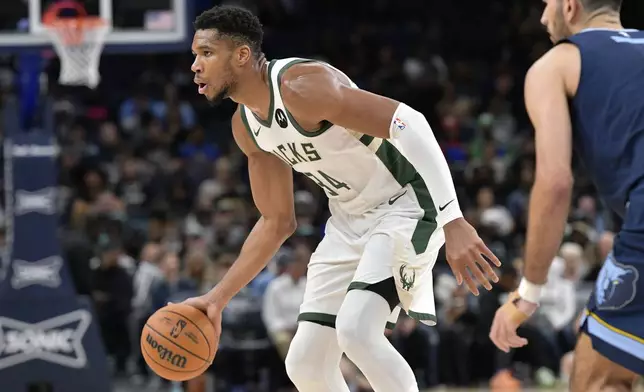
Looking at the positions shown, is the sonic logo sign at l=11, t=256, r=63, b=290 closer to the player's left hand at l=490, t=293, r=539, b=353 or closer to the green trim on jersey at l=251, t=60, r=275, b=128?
the green trim on jersey at l=251, t=60, r=275, b=128

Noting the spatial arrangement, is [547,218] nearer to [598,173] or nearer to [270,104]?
[598,173]

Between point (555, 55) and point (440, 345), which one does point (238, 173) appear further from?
point (555, 55)

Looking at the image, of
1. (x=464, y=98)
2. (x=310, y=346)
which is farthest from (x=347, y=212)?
(x=464, y=98)

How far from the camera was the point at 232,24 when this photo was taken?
15.3ft

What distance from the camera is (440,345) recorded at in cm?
1013

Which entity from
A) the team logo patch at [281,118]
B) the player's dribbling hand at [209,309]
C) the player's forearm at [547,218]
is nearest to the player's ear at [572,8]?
the player's forearm at [547,218]

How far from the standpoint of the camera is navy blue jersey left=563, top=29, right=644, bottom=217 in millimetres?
3268

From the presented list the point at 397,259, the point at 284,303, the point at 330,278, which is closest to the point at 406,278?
the point at 397,259

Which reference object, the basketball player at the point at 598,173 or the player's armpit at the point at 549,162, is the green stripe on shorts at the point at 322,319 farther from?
the player's armpit at the point at 549,162

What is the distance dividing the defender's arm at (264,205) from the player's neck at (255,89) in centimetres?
25

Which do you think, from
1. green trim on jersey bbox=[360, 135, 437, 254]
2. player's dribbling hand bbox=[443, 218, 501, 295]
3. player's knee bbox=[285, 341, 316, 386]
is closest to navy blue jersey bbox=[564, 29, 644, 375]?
player's dribbling hand bbox=[443, 218, 501, 295]

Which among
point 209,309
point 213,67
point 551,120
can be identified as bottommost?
point 209,309

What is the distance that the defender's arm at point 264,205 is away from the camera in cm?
495

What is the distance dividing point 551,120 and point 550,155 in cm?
11
